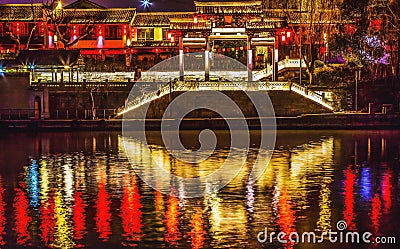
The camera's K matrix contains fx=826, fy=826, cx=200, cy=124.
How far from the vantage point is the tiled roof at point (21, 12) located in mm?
85062

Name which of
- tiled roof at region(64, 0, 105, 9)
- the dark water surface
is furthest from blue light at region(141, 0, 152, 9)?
the dark water surface

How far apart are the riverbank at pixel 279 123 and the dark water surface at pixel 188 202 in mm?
13090

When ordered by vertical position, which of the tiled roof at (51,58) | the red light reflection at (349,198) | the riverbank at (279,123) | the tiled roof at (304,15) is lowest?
the red light reflection at (349,198)

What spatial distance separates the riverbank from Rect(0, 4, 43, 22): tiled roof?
28.5 metres

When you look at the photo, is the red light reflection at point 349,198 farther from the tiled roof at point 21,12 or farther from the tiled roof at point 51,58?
the tiled roof at point 21,12

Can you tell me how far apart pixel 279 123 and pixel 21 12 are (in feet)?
129

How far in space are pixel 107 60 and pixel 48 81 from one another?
1191 centimetres

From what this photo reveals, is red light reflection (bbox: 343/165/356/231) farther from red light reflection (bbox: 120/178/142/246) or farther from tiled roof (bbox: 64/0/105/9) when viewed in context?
tiled roof (bbox: 64/0/105/9)

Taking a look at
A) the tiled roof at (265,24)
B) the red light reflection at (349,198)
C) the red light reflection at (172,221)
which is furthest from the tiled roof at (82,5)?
the red light reflection at (172,221)

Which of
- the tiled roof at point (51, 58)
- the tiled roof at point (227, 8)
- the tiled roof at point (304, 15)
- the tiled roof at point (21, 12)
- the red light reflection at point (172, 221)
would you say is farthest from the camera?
the tiled roof at point (21, 12)

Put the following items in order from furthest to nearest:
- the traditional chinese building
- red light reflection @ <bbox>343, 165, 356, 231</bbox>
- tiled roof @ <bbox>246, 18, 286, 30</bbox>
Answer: the traditional chinese building → tiled roof @ <bbox>246, 18, 286, 30</bbox> → red light reflection @ <bbox>343, 165, 356, 231</bbox>

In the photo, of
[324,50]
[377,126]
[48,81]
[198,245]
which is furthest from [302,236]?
[324,50]

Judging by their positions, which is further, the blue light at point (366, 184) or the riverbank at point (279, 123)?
the riverbank at point (279, 123)

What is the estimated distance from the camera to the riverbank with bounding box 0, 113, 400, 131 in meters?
57.2
